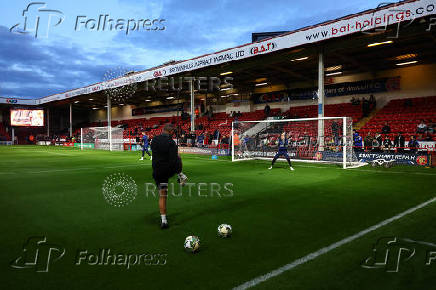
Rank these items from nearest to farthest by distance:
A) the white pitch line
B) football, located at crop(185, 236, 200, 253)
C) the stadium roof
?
the white pitch line → football, located at crop(185, 236, 200, 253) → the stadium roof

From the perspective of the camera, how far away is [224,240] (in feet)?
15.1

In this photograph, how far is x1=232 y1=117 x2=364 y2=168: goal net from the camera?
15.0 m

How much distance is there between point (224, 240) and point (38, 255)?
8.61 ft

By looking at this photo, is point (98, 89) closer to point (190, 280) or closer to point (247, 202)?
point (247, 202)

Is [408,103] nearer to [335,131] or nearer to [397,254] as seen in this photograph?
[335,131]

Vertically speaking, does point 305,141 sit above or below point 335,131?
below

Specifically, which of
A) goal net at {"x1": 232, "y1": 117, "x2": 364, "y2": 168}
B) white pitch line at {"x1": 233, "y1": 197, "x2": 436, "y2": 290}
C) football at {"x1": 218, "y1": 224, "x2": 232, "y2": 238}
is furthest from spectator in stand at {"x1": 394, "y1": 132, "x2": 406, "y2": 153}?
football at {"x1": 218, "y1": 224, "x2": 232, "y2": 238}

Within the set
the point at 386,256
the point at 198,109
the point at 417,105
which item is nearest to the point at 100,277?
the point at 386,256

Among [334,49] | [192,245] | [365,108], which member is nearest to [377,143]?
[334,49]

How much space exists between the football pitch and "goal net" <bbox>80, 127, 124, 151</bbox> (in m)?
Result: 23.9

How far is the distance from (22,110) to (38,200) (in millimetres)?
44573

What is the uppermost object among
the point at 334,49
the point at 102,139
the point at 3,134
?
the point at 334,49

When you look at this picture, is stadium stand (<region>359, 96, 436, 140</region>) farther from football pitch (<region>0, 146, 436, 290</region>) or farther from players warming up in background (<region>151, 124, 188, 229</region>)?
players warming up in background (<region>151, 124, 188, 229</region>)

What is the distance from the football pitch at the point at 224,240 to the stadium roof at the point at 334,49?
Result: 879 centimetres
